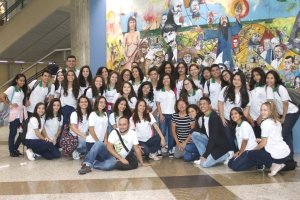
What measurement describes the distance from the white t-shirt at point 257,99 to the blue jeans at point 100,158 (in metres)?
2.59

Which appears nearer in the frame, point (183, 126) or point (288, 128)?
point (288, 128)

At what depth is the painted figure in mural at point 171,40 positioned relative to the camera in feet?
25.5

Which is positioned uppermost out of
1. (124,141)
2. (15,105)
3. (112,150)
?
(15,105)

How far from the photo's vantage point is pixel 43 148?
20.1 ft

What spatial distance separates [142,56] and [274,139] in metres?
3.99

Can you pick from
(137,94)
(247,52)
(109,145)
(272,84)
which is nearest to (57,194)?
(109,145)

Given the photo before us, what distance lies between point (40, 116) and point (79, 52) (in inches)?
105

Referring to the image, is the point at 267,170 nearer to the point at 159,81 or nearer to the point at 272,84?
Result: the point at 272,84

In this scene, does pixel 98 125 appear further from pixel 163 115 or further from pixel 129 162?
pixel 163 115

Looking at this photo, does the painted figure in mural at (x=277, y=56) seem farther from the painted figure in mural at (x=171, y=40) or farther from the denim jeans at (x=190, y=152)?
the denim jeans at (x=190, y=152)

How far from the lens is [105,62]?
846 centimetres

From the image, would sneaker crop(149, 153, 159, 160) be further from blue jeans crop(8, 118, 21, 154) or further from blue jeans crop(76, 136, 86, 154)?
blue jeans crop(8, 118, 21, 154)

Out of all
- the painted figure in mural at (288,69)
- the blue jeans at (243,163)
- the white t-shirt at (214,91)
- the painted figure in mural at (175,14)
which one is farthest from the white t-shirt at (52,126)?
the painted figure in mural at (288,69)

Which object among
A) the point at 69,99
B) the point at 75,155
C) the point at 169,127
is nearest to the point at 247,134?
the point at 169,127
